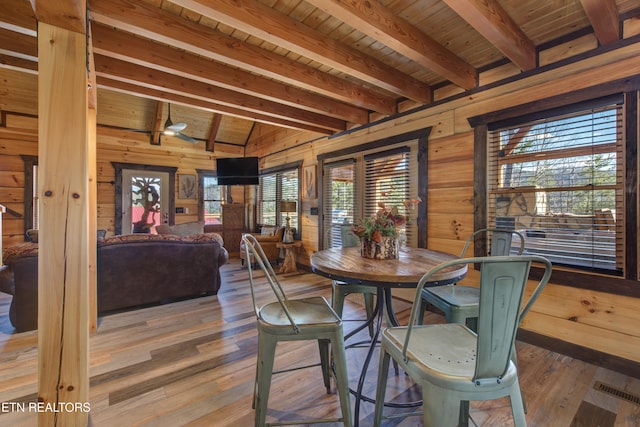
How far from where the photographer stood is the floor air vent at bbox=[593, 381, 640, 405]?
5.72 ft

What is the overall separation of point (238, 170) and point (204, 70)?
383 centimetres

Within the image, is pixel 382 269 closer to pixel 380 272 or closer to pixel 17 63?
pixel 380 272

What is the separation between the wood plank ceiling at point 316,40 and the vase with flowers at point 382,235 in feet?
4.46

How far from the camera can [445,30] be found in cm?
234

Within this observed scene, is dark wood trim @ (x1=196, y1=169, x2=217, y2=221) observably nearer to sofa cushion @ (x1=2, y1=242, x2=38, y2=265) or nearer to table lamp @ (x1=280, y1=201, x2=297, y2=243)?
table lamp @ (x1=280, y1=201, x2=297, y2=243)

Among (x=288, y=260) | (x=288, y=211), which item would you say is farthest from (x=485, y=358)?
(x=288, y=211)

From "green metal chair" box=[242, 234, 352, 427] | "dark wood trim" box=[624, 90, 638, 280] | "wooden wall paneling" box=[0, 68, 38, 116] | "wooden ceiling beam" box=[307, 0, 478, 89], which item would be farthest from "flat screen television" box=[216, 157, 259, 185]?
"dark wood trim" box=[624, 90, 638, 280]

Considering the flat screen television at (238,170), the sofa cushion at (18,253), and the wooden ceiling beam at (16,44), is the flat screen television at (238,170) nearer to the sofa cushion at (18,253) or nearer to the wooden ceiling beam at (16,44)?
the sofa cushion at (18,253)

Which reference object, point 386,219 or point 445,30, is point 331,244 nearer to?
point 386,219

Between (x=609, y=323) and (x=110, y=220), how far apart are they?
7680 millimetres

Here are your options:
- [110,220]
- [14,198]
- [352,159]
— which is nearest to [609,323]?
[352,159]

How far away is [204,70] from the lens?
286 cm

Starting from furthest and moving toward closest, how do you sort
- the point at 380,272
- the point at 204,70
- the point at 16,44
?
1. the point at 204,70
2. the point at 16,44
3. the point at 380,272

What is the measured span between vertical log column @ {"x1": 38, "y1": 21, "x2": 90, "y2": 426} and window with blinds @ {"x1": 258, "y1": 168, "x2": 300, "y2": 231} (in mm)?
4132
